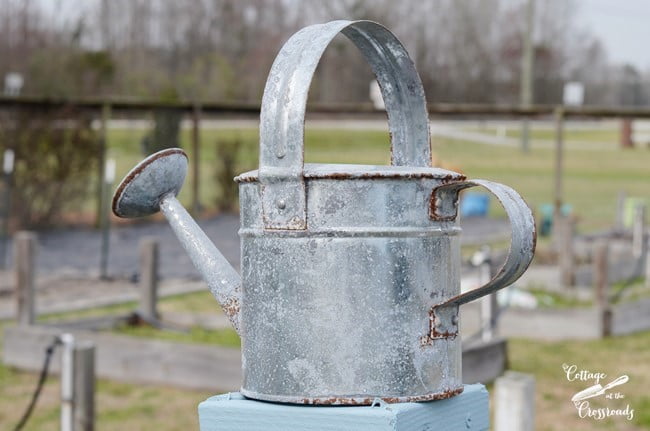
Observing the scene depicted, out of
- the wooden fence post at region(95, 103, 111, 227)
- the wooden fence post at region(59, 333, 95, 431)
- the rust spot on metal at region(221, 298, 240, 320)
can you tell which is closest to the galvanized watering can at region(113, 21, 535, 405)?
the rust spot on metal at region(221, 298, 240, 320)

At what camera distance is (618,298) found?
10367mm

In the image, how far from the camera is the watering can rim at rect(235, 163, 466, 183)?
1.63 meters

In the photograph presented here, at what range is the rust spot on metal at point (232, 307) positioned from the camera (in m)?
1.87

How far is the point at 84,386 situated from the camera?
15.5ft

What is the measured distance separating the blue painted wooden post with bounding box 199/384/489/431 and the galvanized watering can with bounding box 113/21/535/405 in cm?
2

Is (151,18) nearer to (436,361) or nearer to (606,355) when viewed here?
(606,355)

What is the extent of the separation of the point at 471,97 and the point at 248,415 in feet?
103

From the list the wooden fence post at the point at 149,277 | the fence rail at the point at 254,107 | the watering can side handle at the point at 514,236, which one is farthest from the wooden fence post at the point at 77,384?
the fence rail at the point at 254,107

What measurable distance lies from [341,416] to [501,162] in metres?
32.1

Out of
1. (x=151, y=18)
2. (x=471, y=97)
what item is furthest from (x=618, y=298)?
(x=151, y=18)

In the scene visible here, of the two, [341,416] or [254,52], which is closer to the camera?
[341,416]

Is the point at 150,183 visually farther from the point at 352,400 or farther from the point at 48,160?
the point at 48,160

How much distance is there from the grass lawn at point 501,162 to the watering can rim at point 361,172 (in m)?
17.8

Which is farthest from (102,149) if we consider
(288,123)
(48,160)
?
(288,123)
